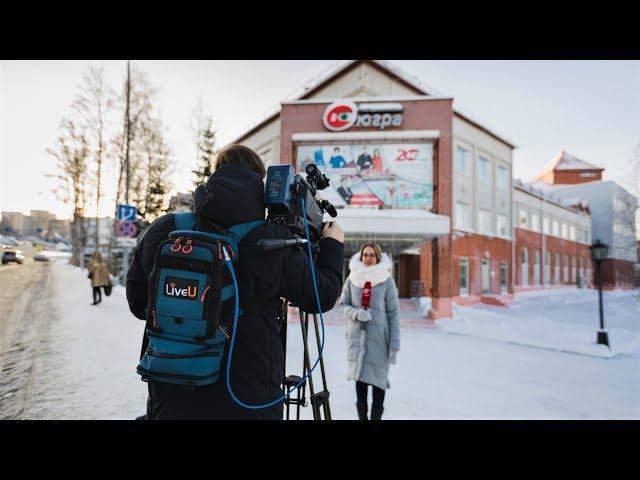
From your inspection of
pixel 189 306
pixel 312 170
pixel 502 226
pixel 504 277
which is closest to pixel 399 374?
pixel 312 170

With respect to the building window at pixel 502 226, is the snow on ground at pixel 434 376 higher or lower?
lower

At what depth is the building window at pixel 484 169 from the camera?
66.7 ft

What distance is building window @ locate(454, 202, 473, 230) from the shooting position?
19.0 metres

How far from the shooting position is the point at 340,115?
14.4 m

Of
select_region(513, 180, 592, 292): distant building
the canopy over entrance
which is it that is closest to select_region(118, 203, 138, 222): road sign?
the canopy over entrance

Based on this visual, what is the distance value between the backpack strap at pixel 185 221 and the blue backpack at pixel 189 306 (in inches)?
3.9

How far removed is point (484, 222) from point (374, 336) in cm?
1938

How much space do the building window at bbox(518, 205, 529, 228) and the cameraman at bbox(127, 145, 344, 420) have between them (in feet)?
97.8

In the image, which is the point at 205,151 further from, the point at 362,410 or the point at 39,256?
the point at 362,410

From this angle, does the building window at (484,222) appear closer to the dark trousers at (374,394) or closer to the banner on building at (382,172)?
the banner on building at (382,172)

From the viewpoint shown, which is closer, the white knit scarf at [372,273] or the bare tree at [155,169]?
the white knit scarf at [372,273]

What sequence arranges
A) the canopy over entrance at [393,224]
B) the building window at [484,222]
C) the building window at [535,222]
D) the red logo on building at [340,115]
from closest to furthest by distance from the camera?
the canopy over entrance at [393,224], the red logo on building at [340,115], the building window at [484,222], the building window at [535,222]

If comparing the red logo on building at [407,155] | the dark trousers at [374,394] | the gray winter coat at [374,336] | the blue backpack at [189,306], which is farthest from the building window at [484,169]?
the blue backpack at [189,306]
